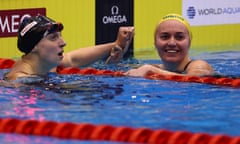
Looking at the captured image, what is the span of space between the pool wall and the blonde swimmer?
6.57ft

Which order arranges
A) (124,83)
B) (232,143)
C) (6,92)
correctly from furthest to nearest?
(124,83) → (6,92) → (232,143)

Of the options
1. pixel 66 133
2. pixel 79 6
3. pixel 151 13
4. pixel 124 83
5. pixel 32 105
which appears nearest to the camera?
pixel 66 133

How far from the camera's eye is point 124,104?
5031mm

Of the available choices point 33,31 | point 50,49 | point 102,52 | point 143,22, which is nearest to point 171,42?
point 102,52

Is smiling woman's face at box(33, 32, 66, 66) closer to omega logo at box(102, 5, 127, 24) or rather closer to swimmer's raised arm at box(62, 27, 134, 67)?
swimmer's raised arm at box(62, 27, 134, 67)

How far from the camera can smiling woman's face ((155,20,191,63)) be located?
6.13 metres

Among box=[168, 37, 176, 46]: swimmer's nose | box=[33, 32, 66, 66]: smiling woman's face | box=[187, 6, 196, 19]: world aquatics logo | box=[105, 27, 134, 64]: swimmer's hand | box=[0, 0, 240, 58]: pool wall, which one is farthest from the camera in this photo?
box=[187, 6, 196, 19]: world aquatics logo

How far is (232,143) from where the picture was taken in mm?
3762

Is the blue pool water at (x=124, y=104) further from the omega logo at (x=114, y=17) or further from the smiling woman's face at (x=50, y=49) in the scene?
the omega logo at (x=114, y=17)

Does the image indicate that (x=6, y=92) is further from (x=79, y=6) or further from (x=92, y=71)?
(x=79, y=6)

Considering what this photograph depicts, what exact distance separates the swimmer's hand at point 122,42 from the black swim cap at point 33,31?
0.73m

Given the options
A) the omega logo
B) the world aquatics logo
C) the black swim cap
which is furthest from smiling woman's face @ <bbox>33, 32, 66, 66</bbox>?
the world aquatics logo

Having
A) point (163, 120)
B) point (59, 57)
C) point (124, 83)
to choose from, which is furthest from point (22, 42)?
point (163, 120)

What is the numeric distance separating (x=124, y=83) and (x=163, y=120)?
145 cm
